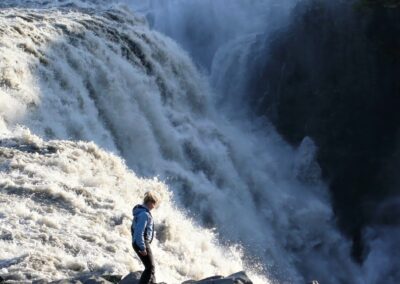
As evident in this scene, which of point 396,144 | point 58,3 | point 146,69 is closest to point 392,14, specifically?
point 396,144

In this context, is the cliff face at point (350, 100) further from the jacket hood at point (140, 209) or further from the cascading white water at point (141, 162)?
the jacket hood at point (140, 209)

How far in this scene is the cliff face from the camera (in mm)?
20578

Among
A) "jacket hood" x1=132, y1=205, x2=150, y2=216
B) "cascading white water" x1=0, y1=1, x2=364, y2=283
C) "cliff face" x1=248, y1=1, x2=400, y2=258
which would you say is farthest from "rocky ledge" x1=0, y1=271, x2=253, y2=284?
"cliff face" x1=248, y1=1, x2=400, y2=258

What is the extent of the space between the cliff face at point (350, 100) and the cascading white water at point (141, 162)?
0.70 m

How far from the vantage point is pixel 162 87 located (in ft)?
68.3

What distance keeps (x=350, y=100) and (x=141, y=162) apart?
26.4ft

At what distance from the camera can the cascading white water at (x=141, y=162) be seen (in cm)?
1050

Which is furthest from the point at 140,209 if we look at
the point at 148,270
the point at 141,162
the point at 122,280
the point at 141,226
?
the point at 141,162

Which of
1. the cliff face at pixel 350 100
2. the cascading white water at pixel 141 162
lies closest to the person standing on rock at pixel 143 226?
the cascading white water at pixel 141 162

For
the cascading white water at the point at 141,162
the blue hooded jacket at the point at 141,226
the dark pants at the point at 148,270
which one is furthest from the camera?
the cascading white water at the point at 141,162

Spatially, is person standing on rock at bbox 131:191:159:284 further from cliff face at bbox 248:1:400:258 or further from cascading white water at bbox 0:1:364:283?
cliff face at bbox 248:1:400:258

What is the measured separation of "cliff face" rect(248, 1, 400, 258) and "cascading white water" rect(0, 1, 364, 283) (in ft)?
2.30

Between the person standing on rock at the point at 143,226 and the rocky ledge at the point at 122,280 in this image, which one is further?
the rocky ledge at the point at 122,280

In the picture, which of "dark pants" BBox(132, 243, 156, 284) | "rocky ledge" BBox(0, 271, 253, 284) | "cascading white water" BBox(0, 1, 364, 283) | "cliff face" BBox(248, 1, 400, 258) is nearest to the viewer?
"dark pants" BBox(132, 243, 156, 284)
